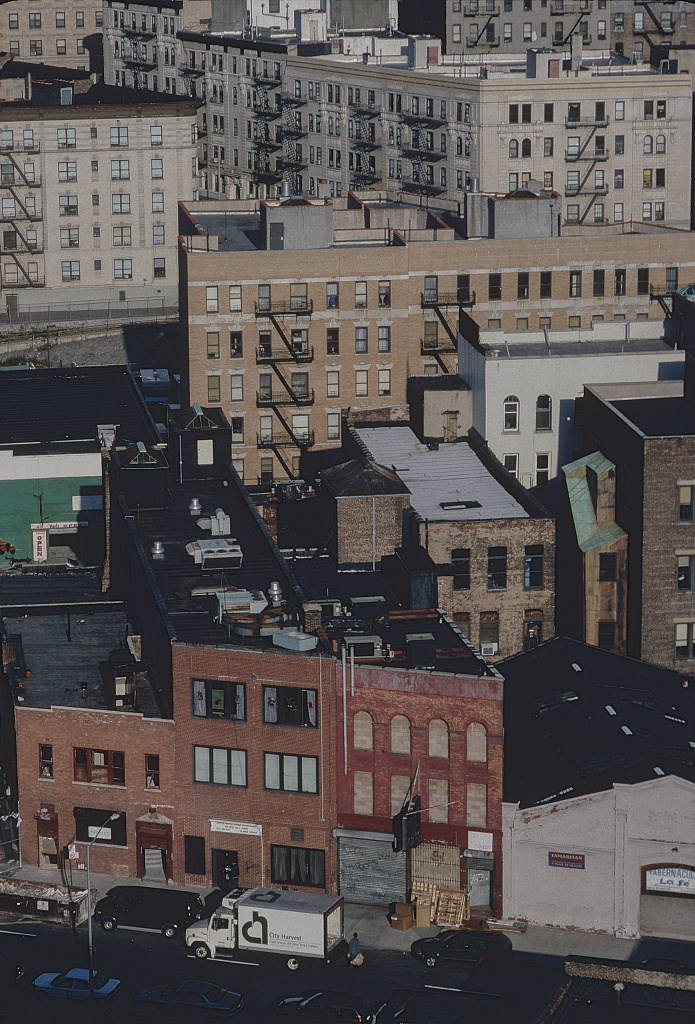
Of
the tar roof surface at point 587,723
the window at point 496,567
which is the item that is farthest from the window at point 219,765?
the window at point 496,567

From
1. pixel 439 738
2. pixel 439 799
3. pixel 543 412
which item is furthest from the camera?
pixel 543 412

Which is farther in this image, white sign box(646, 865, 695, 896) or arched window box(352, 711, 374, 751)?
arched window box(352, 711, 374, 751)

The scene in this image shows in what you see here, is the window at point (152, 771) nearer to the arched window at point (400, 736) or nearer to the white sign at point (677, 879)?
the arched window at point (400, 736)

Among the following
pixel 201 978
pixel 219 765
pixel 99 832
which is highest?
pixel 219 765

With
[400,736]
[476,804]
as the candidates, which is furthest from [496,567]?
[476,804]

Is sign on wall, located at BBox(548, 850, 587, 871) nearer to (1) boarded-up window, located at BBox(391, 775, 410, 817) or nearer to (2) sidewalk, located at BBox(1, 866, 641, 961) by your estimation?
(2) sidewalk, located at BBox(1, 866, 641, 961)

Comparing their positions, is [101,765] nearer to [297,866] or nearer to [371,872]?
[297,866]

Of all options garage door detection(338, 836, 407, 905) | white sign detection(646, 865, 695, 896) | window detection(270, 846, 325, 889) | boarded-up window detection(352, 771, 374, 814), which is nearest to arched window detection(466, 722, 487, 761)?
boarded-up window detection(352, 771, 374, 814)
